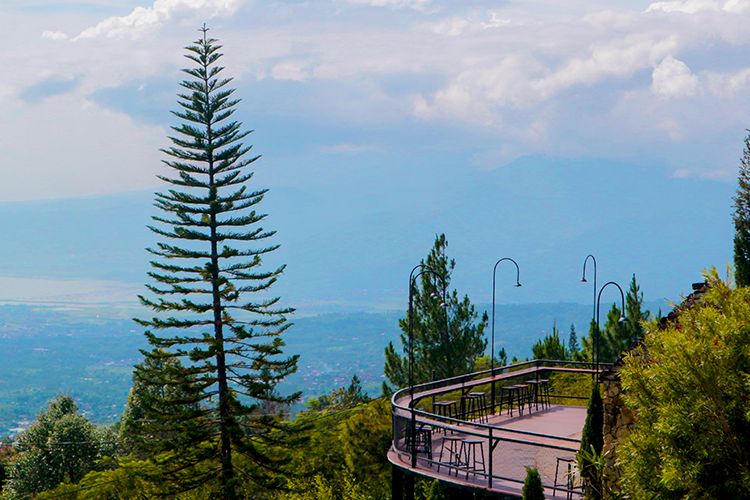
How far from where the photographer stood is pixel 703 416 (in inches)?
448

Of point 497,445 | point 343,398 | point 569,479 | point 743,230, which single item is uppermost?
point 743,230

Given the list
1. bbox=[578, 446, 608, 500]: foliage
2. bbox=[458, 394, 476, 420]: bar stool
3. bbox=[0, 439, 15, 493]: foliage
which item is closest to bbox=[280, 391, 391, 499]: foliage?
bbox=[458, 394, 476, 420]: bar stool

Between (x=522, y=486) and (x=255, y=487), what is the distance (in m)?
20.6

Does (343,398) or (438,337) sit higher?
(438,337)

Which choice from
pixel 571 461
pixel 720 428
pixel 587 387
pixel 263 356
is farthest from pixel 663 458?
pixel 263 356

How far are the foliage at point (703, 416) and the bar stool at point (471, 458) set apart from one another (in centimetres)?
482

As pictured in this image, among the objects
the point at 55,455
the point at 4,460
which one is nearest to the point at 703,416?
the point at 55,455

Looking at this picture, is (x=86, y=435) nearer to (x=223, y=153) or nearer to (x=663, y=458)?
(x=223, y=153)

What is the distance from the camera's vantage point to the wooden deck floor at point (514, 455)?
16266 millimetres

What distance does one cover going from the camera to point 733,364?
1143cm

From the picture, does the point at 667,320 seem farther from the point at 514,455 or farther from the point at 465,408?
the point at 465,408

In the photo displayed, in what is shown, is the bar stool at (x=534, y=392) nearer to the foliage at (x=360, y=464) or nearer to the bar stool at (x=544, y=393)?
the bar stool at (x=544, y=393)

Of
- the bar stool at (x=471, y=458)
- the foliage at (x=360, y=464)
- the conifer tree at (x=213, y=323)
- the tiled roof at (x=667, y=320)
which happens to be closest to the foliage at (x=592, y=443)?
the tiled roof at (x=667, y=320)

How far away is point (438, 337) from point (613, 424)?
103 ft
